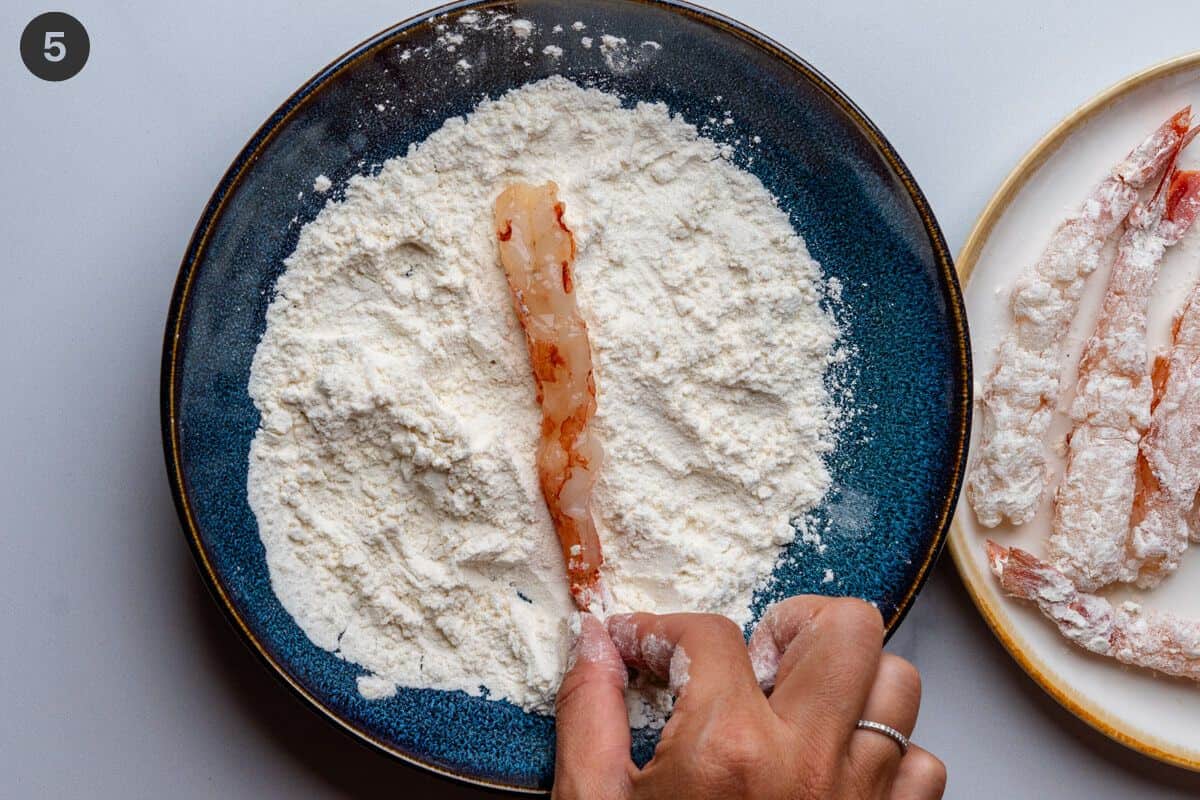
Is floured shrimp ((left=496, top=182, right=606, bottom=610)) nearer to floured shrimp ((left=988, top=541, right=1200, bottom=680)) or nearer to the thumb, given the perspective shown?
the thumb

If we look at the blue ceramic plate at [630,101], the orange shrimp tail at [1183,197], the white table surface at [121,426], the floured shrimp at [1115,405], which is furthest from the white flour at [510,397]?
the orange shrimp tail at [1183,197]

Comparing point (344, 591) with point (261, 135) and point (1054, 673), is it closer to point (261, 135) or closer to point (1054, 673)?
point (261, 135)

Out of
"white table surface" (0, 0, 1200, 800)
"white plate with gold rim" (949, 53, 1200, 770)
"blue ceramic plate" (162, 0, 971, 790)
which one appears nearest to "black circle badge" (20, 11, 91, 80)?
"white table surface" (0, 0, 1200, 800)

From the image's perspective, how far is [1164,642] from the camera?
43.6 inches

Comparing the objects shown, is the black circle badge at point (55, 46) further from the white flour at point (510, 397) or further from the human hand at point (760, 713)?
the human hand at point (760, 713)

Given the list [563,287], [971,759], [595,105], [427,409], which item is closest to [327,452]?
[427,409]

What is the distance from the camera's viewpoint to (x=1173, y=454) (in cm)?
109

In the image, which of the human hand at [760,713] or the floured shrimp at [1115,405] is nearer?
the human hand at [760,713]

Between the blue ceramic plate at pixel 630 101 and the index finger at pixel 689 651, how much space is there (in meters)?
0.13

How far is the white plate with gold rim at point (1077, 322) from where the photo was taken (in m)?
1.08

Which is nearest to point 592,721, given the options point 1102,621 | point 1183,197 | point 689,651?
point 689,651

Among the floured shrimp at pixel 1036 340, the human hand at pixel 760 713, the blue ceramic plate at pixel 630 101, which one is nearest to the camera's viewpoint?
the human hand at pixel 760 713

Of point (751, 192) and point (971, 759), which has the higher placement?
point (751, 192)

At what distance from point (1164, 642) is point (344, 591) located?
2.95ft
